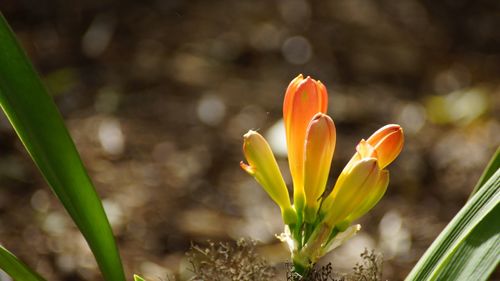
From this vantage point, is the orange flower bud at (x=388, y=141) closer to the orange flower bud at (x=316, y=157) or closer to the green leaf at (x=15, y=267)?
the orange flower bud at (x=316, y=157)

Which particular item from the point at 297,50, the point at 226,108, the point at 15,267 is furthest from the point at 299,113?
the point at 297,50

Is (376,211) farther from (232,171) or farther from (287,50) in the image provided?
(287,50)

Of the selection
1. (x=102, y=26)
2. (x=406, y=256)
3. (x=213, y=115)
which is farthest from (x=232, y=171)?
(x=102, y=26)

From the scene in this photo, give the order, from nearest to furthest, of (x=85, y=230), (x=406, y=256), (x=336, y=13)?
(x=85, y=230) → (x=406, y=256) → (x=336, y=13)

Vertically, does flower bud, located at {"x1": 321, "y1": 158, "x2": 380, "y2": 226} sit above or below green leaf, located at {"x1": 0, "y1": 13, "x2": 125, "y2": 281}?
below

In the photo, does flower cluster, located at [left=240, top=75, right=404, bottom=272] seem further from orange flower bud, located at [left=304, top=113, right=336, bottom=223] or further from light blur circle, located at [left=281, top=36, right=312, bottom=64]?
light blur circle, located at [left=281, top=36, right=312, bottom=64]

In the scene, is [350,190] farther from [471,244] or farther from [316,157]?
[471,244]

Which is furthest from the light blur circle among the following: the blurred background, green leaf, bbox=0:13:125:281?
green leaf, bbox=0:13:125:281
